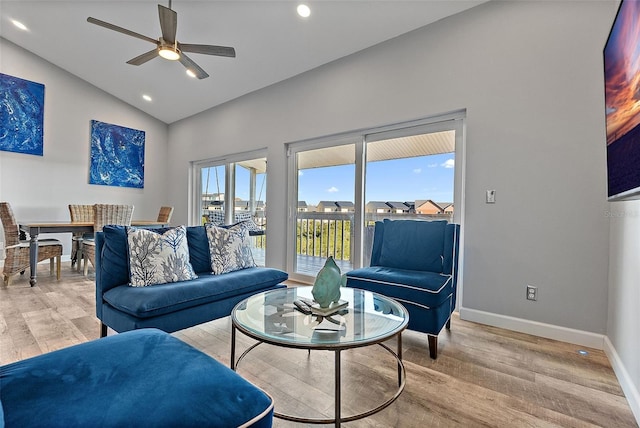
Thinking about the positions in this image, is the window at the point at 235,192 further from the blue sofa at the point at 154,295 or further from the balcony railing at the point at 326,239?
the blue sofa at the point at 154,295

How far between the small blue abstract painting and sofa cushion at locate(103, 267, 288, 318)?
181 inches

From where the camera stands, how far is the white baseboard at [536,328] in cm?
229

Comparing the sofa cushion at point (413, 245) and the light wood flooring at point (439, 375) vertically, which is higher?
the sofa cushion at point (413, 245)

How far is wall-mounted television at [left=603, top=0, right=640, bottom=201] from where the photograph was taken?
1.26m

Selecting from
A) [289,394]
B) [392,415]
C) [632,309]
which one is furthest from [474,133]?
[289,394]

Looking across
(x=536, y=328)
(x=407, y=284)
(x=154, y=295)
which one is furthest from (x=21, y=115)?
(x=536, y=328)

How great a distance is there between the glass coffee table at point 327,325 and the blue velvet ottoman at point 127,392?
1.20ft

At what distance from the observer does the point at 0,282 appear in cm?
381

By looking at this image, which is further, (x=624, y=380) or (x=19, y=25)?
(x=19, y=25)

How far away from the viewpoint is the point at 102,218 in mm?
4055

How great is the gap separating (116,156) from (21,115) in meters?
1.41

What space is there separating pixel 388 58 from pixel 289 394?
11.0 feet

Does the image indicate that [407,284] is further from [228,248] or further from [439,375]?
[228,248]

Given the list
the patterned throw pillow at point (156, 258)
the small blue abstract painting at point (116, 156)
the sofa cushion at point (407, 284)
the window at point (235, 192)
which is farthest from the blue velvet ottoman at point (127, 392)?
the small blue abstract painting at point (116, 156)
